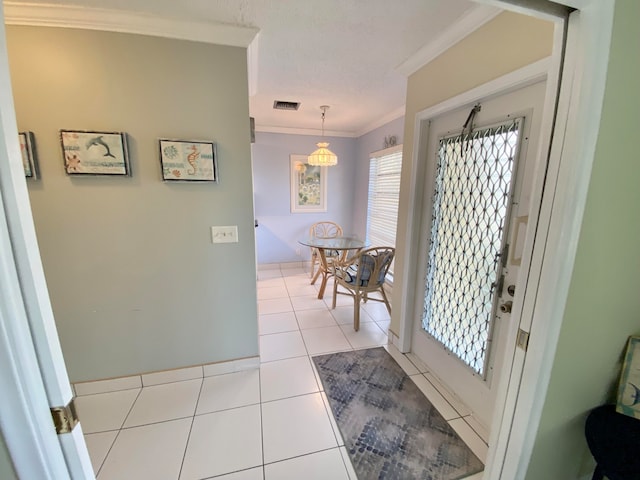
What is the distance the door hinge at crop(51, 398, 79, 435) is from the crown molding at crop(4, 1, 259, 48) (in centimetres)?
191

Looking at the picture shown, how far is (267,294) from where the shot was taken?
11.9 ft

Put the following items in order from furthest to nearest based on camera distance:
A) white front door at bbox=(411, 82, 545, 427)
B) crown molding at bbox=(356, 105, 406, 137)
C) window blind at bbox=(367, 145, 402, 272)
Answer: window blind at bbox=(367, 145, 402, 272), crown molding at bbox=(356, 105, 406, 137), white front door at bbox=(411, 82, 545, 427)

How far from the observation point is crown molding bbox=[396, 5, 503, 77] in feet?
4.54

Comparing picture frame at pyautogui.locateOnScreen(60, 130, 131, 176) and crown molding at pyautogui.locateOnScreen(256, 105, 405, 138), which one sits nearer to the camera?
picture frame at pyautogui.locateOnScreen(60, 130, 131, 176)

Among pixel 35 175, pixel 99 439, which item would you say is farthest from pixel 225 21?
pixel 99 439

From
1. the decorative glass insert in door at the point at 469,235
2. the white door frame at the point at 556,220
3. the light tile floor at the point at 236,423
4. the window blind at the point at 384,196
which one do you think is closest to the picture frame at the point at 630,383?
the white door frame at the point at 556,220

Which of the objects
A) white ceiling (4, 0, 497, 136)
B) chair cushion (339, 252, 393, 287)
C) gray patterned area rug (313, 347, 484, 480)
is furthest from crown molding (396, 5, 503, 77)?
gray patterned area rug (313, 347, 484, 480)

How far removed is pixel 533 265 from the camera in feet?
2.93

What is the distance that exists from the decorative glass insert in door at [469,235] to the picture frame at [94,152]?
2.12 meters

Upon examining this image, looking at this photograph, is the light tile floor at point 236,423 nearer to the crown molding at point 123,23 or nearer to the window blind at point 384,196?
the window blind at point 384,196

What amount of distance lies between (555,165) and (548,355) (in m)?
0.63

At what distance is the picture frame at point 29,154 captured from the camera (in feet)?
4.87

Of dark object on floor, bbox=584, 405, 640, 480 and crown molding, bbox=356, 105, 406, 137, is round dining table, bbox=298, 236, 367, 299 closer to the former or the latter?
crown molding, bbox=356, 105, 406, 137

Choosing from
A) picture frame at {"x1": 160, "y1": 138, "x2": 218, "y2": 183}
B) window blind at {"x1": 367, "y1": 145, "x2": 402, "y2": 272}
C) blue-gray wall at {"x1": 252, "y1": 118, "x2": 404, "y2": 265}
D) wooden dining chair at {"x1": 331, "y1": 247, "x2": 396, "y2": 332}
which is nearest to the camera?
picture frame at {"x1": 160, "y1": 138, "x2": 218, "y2": 183}
